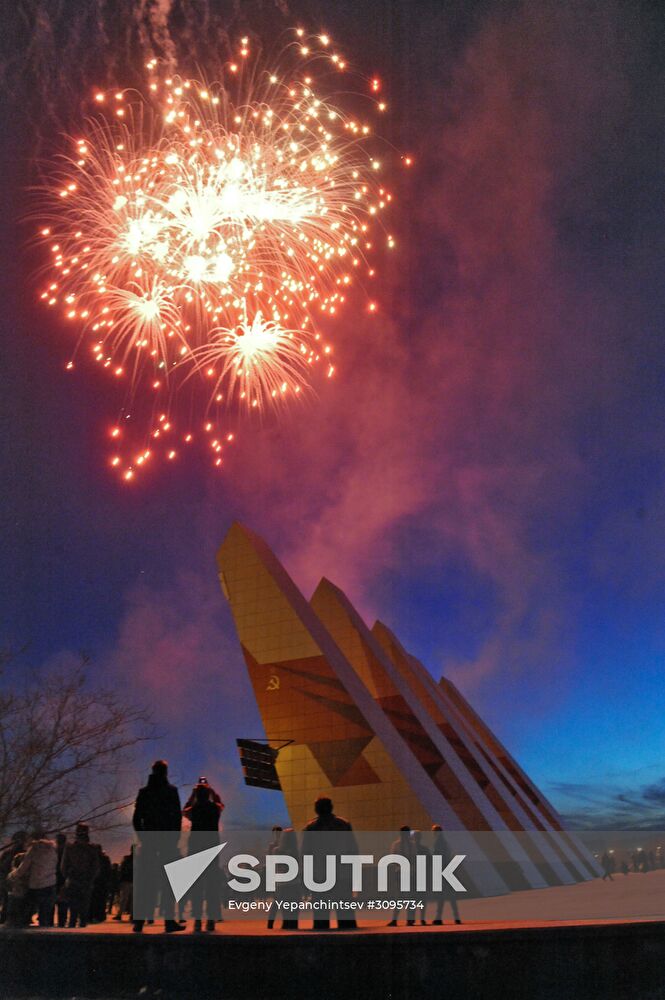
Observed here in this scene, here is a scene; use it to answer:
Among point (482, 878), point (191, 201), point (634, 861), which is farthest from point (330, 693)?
point (634, 861)

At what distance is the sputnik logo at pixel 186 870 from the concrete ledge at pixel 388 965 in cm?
110

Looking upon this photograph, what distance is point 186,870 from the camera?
7.05 metres

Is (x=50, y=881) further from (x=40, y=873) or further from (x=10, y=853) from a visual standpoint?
(x=10, y=853)

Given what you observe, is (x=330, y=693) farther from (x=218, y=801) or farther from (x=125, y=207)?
(x=125, y=207)

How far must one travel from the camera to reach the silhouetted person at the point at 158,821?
6.94 m

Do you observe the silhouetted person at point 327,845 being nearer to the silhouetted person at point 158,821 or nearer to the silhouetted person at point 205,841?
the silhouetted person at point 205,841

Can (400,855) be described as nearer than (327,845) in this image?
No

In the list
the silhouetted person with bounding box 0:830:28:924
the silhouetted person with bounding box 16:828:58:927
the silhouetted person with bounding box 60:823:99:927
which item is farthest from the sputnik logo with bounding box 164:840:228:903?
the silhouetted person with bounding box 0:830:28:924

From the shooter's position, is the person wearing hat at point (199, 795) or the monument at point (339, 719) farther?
the monument at point (339, 719)

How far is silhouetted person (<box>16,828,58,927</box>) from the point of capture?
798 centimetres

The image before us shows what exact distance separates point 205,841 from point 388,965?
2.26 meters

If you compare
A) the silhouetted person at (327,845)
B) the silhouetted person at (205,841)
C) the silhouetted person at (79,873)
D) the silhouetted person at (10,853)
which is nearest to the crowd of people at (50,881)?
the silhouetted person at (79,873)

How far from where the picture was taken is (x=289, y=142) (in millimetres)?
11461

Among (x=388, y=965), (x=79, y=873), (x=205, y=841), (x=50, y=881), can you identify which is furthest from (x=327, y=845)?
(x=50, y=881)
